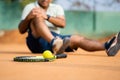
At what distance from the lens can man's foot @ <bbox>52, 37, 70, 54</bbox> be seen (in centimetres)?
410

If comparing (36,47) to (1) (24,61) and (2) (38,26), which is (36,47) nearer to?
(2) (38,26)

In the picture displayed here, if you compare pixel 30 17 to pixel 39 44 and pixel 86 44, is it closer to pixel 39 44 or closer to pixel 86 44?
pixel 39 44

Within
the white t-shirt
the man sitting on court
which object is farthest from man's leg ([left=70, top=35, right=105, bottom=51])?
the white t-shirt

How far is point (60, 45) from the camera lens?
13.5 feet

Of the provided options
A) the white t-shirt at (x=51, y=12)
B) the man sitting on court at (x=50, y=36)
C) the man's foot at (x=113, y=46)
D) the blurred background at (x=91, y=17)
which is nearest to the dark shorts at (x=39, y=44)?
the man sitting on court at (x=50, y=36)

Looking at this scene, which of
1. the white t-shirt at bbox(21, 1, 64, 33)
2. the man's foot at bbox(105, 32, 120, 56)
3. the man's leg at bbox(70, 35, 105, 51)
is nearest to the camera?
the man's foot at bbox(105, 32, 120, 56)

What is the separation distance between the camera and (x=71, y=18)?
886 centimetres

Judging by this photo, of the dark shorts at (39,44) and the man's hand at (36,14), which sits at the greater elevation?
the man's hand at (36,14)

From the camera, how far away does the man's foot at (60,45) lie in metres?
4.10

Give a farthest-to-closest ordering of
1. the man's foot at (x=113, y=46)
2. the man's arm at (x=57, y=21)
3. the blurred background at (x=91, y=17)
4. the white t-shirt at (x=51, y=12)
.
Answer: the blurred background at (x=91, y=17)
the white t-shirt at (x=51, y=12)
the man's arm at (x=57, y=21)
the man's foot at (x=113, y=46)

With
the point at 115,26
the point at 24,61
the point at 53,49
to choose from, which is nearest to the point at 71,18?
the point at 115,26

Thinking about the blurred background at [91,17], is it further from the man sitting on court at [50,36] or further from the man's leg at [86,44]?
the man's leg at [86,44]

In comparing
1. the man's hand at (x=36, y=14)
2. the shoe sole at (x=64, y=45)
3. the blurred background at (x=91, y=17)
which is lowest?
the blurred background at (x=91, y=17)

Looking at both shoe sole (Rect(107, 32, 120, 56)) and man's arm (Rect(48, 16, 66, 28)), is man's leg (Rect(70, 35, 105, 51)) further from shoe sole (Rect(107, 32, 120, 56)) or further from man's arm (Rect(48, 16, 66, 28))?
man's arm (Rect(48, 16, 66, 28))
